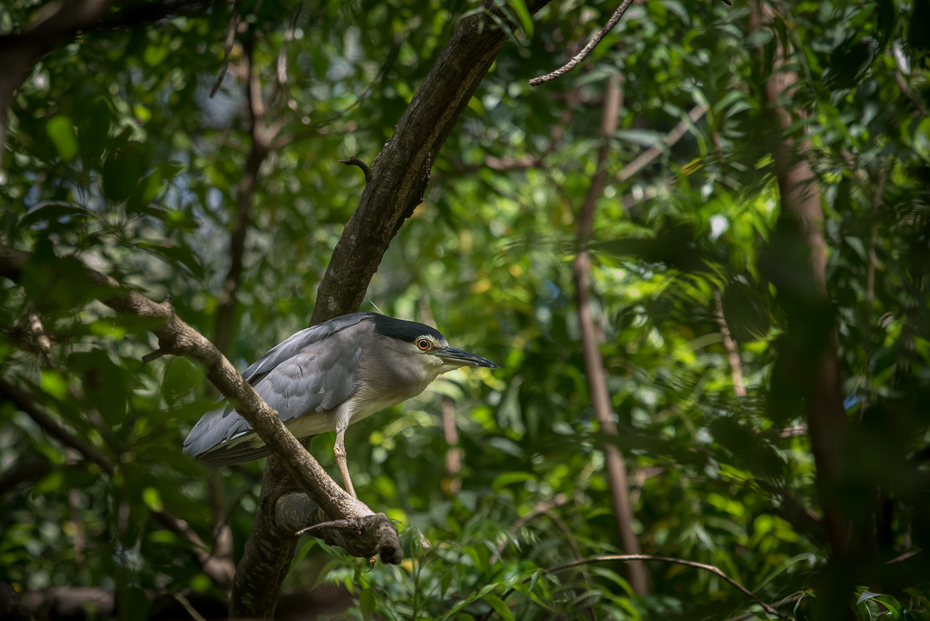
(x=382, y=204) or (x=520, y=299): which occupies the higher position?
(x=382, y=204)

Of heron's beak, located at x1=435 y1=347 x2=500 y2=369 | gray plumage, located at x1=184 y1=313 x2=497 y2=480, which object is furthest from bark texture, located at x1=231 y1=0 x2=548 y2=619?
heron's beak, located at x1=435 y1=347 x2=500 y2=369

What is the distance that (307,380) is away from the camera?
79.7 inches

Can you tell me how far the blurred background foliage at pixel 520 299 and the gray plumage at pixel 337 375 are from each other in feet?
0.70

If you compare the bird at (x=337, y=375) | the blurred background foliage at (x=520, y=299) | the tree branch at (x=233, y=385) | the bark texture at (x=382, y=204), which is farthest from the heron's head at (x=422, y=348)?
the tree branch at (x=233, y=385)

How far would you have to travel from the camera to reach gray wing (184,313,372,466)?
6.60 feet

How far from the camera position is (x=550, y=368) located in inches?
128

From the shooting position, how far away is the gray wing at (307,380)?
201 centimetres

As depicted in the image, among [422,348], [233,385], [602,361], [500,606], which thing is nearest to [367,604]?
[500,606]

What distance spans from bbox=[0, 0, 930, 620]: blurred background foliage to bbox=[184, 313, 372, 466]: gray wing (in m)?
0.18

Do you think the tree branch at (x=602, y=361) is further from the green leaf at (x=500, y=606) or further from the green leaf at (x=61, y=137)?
the green leaf at (x=61, y=137)

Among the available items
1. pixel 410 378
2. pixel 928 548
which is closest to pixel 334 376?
pixel 410 378

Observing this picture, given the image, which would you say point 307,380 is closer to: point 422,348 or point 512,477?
point 422,348

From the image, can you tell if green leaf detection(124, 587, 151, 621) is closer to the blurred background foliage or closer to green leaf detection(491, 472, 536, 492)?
the blurred background foliage

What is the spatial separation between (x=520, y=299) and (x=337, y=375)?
1795 millimetres
